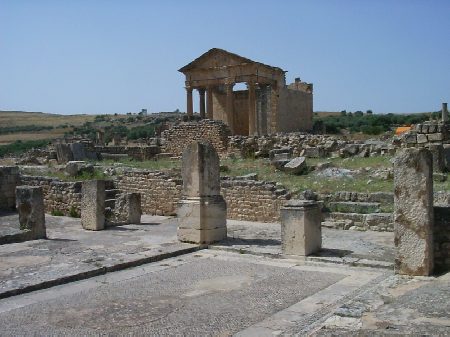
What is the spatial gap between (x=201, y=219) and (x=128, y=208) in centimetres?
362

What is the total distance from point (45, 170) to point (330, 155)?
10.8 meters

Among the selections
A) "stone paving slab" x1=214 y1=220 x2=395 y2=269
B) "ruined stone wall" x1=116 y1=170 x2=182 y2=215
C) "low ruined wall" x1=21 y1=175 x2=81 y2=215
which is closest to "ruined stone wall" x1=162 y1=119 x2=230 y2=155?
"ruined stone wall" x1=116 y1=170 x2=182 y2=215

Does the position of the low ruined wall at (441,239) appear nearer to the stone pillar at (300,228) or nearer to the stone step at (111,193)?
the stone pillar at (300,228)

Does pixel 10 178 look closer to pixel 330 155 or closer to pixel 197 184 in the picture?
pixel 197 184

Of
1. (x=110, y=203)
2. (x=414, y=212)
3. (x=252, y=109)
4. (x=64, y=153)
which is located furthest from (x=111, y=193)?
(x=252, y=109)

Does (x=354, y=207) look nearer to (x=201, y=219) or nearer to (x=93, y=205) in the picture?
(x=201, y=219)

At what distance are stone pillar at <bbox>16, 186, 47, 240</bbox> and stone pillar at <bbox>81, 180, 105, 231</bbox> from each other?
1.44 metres

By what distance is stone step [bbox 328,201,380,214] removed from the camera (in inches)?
482

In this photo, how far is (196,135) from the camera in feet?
97.1

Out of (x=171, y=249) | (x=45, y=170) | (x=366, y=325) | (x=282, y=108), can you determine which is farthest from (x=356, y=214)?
(x=282, y=108)

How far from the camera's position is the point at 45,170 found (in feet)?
65.3

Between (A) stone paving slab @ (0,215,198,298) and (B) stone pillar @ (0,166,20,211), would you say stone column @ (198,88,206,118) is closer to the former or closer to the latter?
(B) stone pillar @ (0,166,20,211)

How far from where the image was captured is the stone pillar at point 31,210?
11344 mm

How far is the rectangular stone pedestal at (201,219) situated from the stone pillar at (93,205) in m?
2.83
